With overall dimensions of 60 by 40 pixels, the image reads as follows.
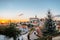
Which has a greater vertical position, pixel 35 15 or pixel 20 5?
pixel 20 5

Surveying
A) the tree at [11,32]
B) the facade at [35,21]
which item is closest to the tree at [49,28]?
the facade at [35,21]

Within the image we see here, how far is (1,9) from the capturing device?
3.34 metres

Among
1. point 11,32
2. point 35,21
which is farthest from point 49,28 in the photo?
point 11,32

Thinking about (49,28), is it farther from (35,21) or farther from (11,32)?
(11,32)

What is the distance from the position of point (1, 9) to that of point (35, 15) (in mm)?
659

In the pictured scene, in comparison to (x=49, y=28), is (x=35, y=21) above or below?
above

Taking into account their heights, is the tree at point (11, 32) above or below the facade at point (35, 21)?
below

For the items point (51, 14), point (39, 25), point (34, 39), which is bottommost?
point (34, 39)

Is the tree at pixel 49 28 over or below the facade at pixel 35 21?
below

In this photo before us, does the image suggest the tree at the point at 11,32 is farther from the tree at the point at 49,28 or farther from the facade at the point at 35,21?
the tree at the point at 49,28

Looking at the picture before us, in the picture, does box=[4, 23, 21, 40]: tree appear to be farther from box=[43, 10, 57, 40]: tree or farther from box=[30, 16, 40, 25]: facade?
box=[43, 10, 57, 40]: tree

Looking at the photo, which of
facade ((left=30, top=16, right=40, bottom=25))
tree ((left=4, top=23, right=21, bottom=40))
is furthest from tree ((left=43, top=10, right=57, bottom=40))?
tree ((left=4, top=23, right=21, bottom=40))

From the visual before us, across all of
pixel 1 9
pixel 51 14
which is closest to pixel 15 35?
pixel 1 9

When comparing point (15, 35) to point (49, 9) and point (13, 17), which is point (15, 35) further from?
point (49, 9)
